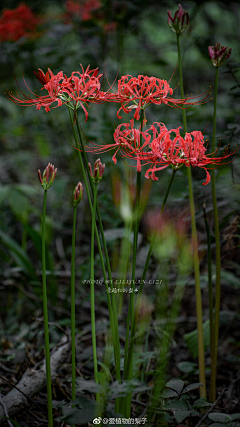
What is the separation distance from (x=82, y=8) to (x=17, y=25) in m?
0.44

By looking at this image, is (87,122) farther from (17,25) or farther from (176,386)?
(176,386)

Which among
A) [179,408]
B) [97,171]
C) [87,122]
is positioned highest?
[87,122]

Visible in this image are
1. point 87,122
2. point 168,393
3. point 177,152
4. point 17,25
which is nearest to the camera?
point 177,152

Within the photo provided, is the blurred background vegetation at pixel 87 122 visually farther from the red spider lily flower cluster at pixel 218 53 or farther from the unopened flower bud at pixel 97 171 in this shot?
the unopened flower bud at pixel 97 171

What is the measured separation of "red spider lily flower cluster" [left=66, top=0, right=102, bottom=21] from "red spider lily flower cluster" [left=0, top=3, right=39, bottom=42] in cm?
25

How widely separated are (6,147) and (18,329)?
190cm

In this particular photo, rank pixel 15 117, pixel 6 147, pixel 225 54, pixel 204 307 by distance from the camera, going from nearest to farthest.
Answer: pixel 225 54 → pixel 204 307 → pixel 15 117 → pixel 6 147

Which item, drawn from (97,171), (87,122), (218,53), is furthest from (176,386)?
(87,122)

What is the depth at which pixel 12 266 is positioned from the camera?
5.86 feet

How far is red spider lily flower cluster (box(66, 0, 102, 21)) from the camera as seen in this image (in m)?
2.02

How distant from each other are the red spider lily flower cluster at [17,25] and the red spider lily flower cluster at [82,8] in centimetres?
25

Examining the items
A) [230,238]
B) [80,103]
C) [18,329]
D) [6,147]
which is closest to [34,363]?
[18,329]

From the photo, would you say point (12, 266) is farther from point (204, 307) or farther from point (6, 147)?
point (6, 147)

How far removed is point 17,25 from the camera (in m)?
1.99
